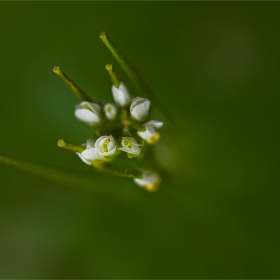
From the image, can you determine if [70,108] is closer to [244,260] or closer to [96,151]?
[96,151]

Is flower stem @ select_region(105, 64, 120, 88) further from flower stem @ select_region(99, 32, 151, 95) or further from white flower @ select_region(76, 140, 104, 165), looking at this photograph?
white flower @ select_region(76, 140, 104, 165)

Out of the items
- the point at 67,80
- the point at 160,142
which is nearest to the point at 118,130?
the point at 67,80

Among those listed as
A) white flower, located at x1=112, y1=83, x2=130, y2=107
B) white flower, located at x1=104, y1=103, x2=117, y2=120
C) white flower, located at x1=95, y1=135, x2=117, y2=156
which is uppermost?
white flower, located at x1=112, y1=83, x2=130, y2=107

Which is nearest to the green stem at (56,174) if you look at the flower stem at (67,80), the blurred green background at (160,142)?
the blurred green background at (160,142)

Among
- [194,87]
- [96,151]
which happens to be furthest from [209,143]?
[96,151]

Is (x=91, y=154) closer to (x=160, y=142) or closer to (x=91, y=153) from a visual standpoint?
(x=91, y=153)

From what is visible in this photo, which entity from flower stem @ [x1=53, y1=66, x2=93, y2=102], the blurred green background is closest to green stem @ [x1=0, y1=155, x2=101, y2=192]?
the blurred green background

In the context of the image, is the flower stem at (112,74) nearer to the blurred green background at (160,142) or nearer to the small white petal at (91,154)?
the small white petal at (91,154)
